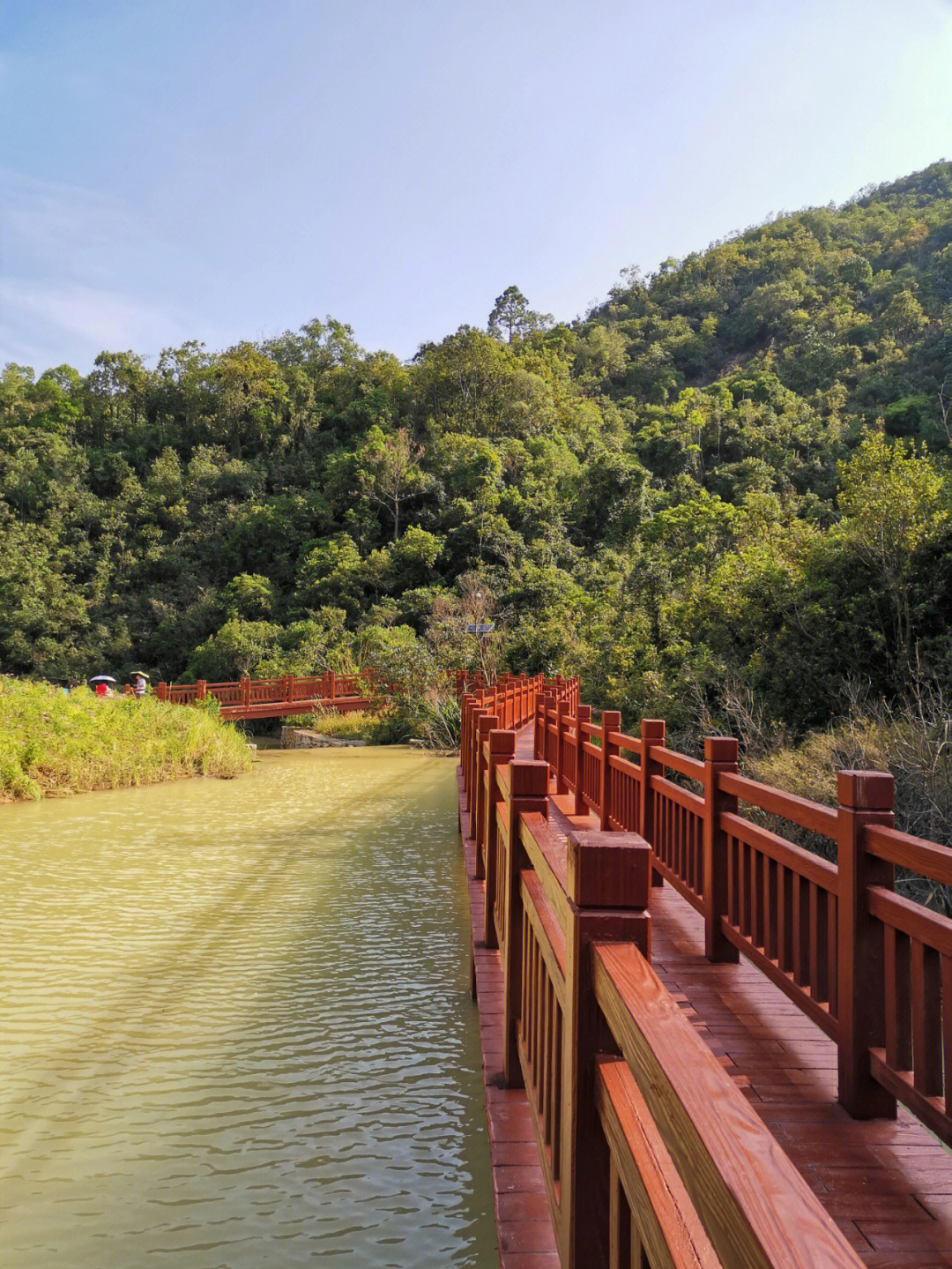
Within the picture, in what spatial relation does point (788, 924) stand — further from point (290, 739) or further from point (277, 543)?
point (277, 543)

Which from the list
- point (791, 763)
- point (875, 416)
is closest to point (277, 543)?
point (875, 416)

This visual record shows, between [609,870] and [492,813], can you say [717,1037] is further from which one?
[609,870]

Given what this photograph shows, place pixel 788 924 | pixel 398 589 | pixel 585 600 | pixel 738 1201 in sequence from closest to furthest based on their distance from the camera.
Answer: pixel 738 1201
pixel 788 924
pixel 585 600
pixel 398 589

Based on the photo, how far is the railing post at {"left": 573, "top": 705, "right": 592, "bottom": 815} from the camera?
287 inches

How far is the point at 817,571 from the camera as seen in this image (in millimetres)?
12703

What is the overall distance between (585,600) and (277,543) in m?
15.4

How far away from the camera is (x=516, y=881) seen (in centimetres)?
278

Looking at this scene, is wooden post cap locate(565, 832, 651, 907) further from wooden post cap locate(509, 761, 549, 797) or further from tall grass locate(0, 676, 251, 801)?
tall grass locate(0, 676, 251, 801)

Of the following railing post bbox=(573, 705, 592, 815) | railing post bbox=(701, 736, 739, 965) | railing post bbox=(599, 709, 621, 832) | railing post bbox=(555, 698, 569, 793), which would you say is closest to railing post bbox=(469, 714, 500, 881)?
railing post bbox=(599, 709, 621, 832)

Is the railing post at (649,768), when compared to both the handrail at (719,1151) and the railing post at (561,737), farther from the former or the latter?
the handrail at (719,1151)

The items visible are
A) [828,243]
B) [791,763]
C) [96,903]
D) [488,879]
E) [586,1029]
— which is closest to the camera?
[586,1029]

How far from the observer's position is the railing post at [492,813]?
4.06 metres

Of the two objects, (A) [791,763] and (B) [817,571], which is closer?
(A) [791,763]

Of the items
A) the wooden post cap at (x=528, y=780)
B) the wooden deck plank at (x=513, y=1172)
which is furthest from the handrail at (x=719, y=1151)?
the wooden post cap at (x=528, y=780)
